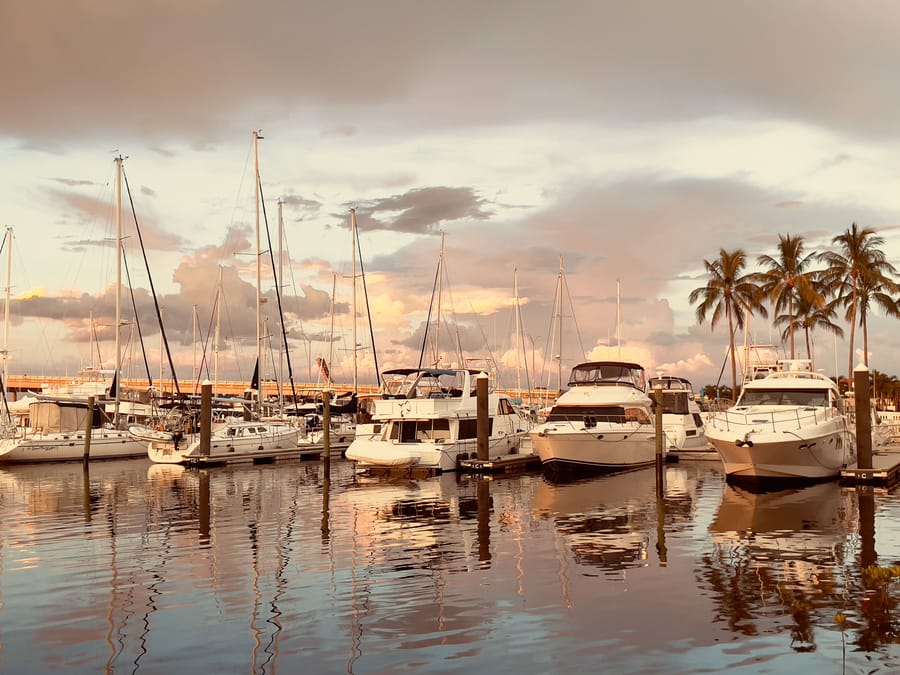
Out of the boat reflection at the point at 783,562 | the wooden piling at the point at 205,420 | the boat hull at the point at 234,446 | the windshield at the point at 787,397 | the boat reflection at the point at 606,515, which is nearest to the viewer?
the boat reflection at the point at 783,562

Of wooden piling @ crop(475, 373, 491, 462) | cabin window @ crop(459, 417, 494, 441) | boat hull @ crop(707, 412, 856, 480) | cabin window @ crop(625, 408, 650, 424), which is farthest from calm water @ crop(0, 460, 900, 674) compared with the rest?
cabin window @ crop(459, 417, 494, 441)

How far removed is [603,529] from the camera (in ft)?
64.5

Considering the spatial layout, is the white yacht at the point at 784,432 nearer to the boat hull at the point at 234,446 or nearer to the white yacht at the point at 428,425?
the white yacht at the point at 428,425

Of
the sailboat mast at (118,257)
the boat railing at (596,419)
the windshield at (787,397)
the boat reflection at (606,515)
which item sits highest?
the sailboat mast at (118,257)

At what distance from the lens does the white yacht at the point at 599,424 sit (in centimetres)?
3212

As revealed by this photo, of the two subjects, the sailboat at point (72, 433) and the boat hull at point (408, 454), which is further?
the sailboat at point (72, 433)

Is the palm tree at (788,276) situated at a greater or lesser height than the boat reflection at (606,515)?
greater

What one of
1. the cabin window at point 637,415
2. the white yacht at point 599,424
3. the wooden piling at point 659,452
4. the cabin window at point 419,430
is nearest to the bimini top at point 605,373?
the white yacht at point 599,424

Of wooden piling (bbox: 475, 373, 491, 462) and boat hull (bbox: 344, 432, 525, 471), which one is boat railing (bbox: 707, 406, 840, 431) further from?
boat hull (bbox: 344, 432, 525, 471)

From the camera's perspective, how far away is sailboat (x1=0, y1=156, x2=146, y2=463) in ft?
145

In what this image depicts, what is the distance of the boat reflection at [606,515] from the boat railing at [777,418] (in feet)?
10.5

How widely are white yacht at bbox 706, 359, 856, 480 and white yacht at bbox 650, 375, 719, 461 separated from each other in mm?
10255

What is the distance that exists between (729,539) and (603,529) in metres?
2.86

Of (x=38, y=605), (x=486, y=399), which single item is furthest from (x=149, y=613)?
(x=486, y=399)
